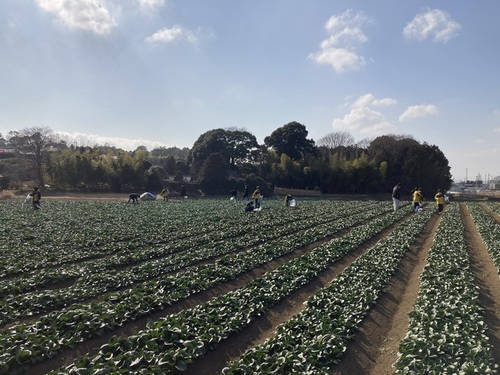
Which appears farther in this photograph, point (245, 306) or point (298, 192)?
point (298, 192)

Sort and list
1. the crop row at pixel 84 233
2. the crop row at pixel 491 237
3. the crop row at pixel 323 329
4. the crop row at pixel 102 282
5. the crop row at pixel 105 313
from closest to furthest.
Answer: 1. the crop row at pixel 323 329
2. the crop row at pixel 105 313
3. the crop row at pixel 102 282
4. the crop row at pixel 84 233
5. the crop row at pixel 491 237

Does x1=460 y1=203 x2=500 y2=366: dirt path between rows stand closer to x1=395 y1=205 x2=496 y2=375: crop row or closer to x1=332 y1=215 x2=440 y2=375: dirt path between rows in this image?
x1=395 y1=205 x2=496 y2=375: crop row

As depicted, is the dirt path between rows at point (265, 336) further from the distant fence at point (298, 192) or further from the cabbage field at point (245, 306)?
the distant fence at point (298, 192)

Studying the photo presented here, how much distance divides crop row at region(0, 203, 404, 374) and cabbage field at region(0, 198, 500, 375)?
1.1 inches

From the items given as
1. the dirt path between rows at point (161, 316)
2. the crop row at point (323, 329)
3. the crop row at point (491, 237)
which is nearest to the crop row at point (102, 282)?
the dirt path between rows at point (161, 316)

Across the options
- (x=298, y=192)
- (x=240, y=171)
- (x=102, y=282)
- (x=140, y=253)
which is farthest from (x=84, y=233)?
(x=240, y=171)

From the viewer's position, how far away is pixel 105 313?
7.80m

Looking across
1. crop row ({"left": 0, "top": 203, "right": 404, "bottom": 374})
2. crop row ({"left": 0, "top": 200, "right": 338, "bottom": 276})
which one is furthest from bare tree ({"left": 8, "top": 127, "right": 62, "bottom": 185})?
crop row ({"left": 0, "top": 203, "right": 404, "bottom": 374})

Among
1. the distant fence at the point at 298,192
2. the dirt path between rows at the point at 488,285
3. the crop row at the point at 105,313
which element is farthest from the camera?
the distant fence at the point at 298,192

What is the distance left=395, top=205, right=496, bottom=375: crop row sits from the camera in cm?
567

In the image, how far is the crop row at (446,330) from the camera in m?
5.67

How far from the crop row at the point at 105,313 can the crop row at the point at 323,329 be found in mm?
3012

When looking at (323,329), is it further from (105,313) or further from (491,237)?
(491,237)

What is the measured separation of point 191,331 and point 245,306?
6.09 ft
